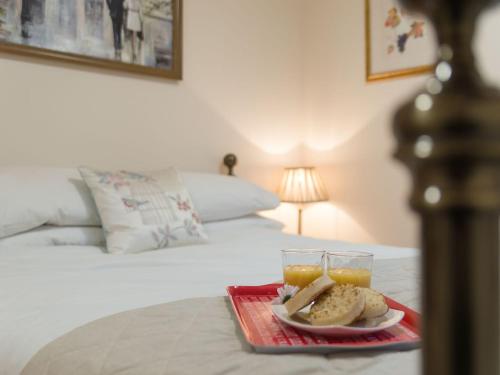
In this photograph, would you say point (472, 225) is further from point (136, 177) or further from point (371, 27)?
point (371, 27)

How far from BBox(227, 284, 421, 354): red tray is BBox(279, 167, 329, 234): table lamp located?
6.73ft

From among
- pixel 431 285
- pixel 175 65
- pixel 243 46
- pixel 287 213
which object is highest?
pixel 243 46

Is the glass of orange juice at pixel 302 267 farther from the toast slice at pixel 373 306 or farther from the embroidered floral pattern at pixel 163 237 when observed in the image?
the embroidered floral pattern at pixel 163 237

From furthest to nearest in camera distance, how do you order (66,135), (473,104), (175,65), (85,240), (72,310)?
(175,65) < (66,135) < (85,240) < (72,310) < (473,104)

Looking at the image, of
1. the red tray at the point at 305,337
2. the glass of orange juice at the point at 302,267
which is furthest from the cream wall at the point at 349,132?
the red tray at the point at 305,337

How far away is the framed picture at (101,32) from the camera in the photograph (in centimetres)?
204

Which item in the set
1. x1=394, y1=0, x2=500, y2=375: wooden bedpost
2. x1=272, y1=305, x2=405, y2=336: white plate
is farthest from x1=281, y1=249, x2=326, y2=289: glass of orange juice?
x1=394, y1=0, x2=500, y2=375: wooden bedpost

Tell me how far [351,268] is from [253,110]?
2.15 meters

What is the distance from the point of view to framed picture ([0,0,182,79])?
2.04 metres

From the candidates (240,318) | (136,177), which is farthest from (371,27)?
(240,318)

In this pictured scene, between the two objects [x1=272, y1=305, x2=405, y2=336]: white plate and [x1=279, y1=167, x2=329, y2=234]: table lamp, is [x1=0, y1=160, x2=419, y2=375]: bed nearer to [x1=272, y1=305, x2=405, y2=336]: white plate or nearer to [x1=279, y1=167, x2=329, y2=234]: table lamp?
[x1=272, y1=305, x2=405, y2=336]: white plate

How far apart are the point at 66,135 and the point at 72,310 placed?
1.47 meters

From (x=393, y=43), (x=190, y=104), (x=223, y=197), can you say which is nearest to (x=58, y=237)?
(x=223, y=197)

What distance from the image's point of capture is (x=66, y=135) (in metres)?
2.19
